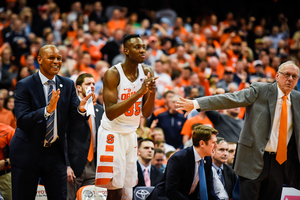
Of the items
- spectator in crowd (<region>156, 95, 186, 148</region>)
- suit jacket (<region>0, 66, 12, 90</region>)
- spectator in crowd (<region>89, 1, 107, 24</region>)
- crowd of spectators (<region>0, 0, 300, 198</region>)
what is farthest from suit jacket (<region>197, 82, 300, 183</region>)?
spectator in crowd (<region>89, 1, 107, 24</region>)

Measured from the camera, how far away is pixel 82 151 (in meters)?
4.74

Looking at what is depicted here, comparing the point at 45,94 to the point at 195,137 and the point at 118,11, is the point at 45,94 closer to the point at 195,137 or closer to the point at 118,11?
the point at 195,137

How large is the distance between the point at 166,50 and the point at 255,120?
7.12 meters

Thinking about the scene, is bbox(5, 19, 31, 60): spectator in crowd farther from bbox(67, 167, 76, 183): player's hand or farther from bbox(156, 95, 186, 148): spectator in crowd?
bbox(67, 167, 76, 183): player's hand

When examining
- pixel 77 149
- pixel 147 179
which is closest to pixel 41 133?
pixel 77 149

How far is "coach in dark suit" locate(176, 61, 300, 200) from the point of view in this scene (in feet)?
12.8

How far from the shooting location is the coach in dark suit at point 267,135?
3.89 metres

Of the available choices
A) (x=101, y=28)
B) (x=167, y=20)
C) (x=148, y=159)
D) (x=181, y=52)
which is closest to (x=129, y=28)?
(x=101, y=28)

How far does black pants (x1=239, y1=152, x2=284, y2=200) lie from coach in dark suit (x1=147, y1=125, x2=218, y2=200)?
59cm

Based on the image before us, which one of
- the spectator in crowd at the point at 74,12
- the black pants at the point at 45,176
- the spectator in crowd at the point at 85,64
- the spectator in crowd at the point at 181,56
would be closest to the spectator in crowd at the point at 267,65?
the spectator in crowd at the point at 181,56

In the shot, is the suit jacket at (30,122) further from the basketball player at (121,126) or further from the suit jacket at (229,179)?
the suit jacket at (229,179)

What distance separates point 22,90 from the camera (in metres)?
3.36

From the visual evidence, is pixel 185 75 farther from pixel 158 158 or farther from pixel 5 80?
pixel 5 80

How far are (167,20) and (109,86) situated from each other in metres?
9.66
